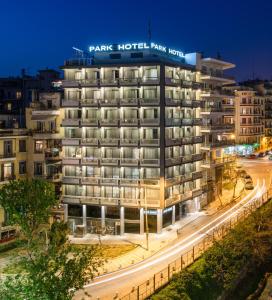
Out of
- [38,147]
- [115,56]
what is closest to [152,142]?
[115,56]

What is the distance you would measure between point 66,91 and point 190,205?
30.2 metres

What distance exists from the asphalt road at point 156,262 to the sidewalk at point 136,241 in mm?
1129

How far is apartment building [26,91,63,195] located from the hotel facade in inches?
56.2

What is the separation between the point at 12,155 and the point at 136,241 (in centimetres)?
2332

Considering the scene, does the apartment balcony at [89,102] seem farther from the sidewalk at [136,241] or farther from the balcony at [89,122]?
the sidewalk at [136,241]

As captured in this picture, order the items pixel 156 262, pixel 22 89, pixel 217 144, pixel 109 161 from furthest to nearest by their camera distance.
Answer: pixel 22 89
pixel 217 144
pixel 109 161
pixel 156 262

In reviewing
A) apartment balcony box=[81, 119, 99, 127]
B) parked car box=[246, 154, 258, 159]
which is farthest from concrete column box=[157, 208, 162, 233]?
parked car box=[246, 154, 258, 159]

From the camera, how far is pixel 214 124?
336 feet

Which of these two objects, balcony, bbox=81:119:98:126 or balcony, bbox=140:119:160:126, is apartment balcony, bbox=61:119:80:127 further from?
balcony, bbox=140:119:160:126

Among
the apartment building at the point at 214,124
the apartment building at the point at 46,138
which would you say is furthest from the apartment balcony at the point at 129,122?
the apartment building at the point at 214,124

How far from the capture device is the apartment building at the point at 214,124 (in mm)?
96000

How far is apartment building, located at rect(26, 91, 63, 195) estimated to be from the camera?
264 feet

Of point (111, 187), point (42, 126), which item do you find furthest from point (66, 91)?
point (111, 187)

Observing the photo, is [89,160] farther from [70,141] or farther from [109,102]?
[109,102]
